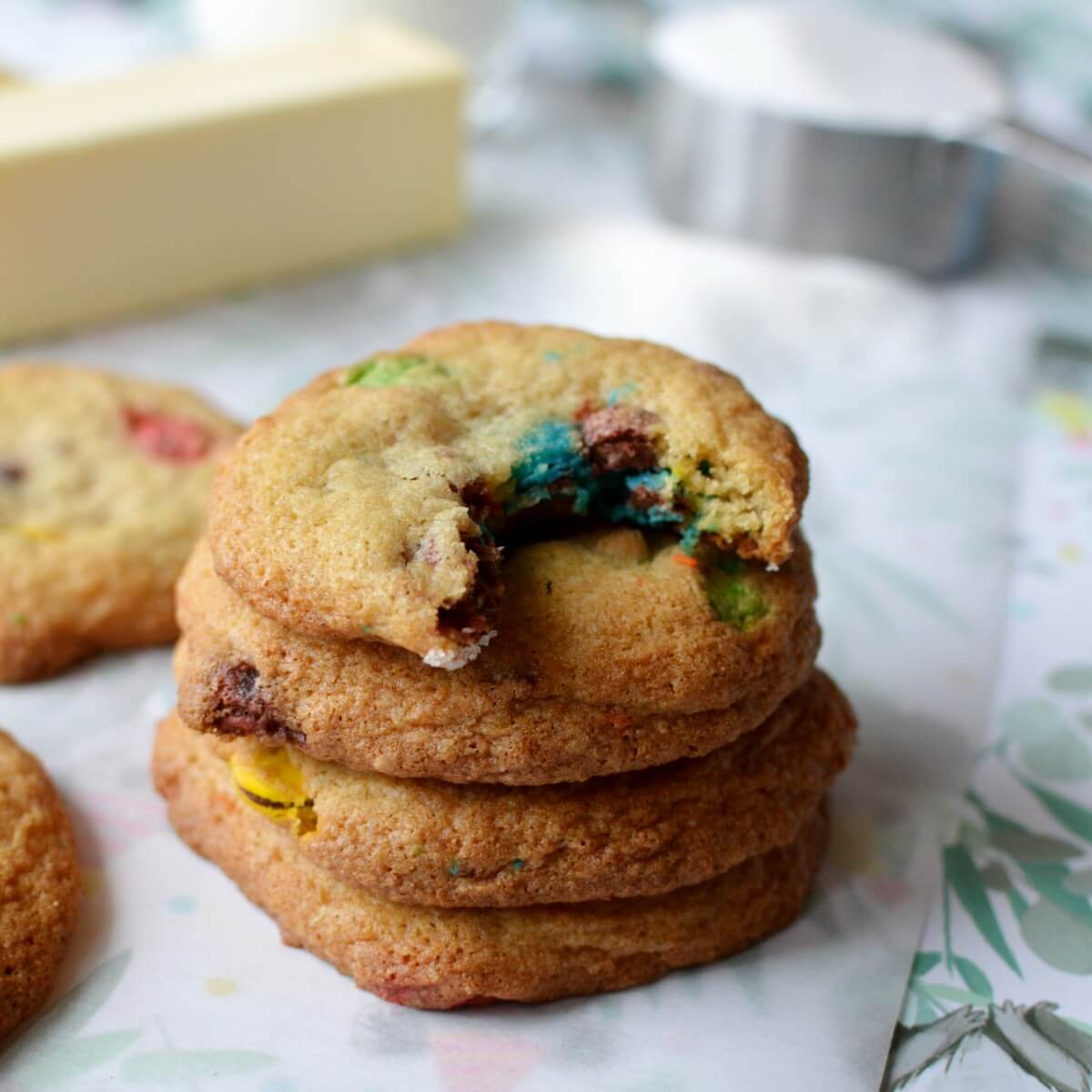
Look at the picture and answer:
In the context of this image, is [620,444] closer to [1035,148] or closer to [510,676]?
[510,676]

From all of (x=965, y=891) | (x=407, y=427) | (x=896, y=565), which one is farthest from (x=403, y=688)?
(x=896, y=565)

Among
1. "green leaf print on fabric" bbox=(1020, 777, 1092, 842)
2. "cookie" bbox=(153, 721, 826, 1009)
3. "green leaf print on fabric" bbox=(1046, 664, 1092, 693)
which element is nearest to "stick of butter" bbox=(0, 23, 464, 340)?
"cookie" bbox=(153, 721, 826, 1009)

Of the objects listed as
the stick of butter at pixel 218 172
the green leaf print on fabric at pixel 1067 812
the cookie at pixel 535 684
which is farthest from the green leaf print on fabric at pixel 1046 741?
the stick of butter at pixel 218 172

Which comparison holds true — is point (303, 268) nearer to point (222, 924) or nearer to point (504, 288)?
point (504, 288)

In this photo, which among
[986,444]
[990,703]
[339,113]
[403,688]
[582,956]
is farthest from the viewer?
[339,113]

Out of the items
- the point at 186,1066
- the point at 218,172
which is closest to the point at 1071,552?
the point at 186,1066

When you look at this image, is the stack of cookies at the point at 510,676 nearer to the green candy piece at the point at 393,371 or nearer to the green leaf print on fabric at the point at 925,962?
the green candy piece at the point at 393,371
